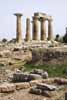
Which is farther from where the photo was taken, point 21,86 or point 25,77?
point 25,77

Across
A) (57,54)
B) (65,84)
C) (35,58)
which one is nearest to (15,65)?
(35,58)

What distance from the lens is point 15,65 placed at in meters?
23.0

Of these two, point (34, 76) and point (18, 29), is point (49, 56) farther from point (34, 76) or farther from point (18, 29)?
point (18, 29)

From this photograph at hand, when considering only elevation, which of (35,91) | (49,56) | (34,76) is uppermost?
(49,56)

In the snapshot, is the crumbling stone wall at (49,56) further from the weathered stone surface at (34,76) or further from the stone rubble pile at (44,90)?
the stone rubble pile at (44,90)

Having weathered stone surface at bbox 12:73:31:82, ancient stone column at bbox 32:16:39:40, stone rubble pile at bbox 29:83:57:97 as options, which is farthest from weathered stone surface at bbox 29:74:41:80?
ancient stone column at bbox 32:16:39:40

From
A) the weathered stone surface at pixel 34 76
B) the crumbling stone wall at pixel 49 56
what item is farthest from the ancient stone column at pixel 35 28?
the weathered stone surface at pixel 34 76

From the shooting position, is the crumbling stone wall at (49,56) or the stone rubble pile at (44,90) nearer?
the stone rubble pile at (44,90)

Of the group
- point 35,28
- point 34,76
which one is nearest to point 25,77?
point 34,76

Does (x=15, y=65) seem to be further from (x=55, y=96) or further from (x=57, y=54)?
(x=55, y=96)

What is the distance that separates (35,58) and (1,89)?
1022 cm

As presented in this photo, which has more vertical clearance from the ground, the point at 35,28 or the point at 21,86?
the point at 35,28

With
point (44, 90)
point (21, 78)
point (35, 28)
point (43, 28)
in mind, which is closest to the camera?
point (44, 90)

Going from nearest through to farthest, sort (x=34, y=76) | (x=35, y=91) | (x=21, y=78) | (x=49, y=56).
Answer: (x=35, y=91)
(x=34, y=76)
(x=21, y=78)
(x=49, y=56)
